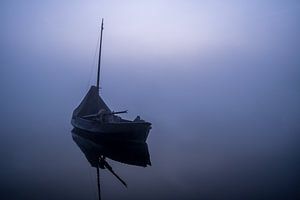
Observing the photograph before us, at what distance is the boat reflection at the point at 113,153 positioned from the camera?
17922mm

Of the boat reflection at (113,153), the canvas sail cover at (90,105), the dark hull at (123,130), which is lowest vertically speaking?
the boat reflection at (113,153)

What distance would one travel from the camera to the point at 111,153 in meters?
20.8

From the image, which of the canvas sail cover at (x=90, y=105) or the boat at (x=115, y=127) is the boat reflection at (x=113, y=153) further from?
the canvas sail cover at (x=90, y=105)

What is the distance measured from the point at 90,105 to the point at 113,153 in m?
17.0

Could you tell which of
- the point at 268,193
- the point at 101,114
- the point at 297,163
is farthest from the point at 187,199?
the point at 101,114

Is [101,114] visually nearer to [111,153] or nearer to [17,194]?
[111,153]

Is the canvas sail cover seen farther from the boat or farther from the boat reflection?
the boat reflection

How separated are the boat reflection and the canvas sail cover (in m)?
8.47

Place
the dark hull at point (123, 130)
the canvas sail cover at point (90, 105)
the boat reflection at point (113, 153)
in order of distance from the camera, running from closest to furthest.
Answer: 1. the boat reflection at point (113, 153)
2. the dark hull at point (123, 130)
3. the canvas sail cover at point (90, 105)

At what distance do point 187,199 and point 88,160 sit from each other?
379 inches

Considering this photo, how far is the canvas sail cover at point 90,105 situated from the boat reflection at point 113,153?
27.8 feet

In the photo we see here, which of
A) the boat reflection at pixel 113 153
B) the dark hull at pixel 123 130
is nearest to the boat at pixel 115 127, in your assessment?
the dark hull at pixel 123 130

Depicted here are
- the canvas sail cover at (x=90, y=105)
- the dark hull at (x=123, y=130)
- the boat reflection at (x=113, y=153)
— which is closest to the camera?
the boat reflection at (x=113, y=153)

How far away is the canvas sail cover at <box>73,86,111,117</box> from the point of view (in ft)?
116
